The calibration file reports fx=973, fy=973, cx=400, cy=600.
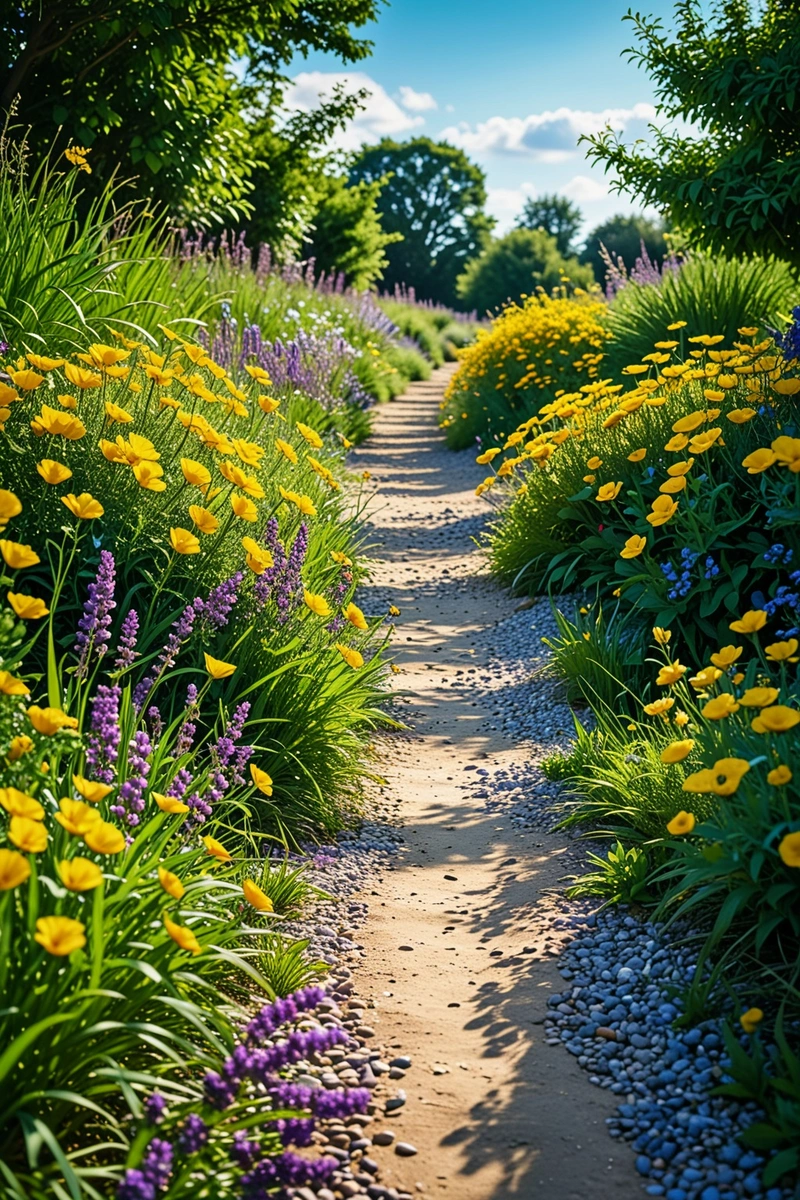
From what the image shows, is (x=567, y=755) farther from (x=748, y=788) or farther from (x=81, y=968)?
(x=81, y=968)

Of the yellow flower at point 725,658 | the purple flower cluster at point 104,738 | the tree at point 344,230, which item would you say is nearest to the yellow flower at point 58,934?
the purple flower cluster at point 104,738

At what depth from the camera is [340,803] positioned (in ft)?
11.9

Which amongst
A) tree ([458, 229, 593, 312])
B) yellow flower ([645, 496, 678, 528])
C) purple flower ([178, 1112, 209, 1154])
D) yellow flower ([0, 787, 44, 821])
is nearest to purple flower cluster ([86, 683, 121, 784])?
yellow flower ([0, 787, 44, 821])

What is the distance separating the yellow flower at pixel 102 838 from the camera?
1.68 m

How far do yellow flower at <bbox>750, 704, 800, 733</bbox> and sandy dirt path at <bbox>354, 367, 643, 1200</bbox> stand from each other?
91 cm

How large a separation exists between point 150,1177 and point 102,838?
0.54 metres

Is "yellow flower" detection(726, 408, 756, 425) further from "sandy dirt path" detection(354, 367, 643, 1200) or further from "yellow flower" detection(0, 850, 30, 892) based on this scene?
"yellow flower" detection(0, 850, 30, 892)

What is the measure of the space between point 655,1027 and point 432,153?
6782cm

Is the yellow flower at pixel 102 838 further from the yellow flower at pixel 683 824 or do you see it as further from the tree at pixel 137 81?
the tree at pixel 137 81

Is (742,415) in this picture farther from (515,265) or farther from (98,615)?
(515,265)

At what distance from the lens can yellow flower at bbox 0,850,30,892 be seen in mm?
1547

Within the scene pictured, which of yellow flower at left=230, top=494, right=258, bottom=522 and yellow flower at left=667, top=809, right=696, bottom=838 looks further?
yellow flower at left=230, top=494, right=258, bottom=522

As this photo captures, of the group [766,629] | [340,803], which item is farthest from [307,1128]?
[766,629]

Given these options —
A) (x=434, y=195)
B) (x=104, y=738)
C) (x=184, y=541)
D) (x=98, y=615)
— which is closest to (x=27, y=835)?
(x=104, y=738)
